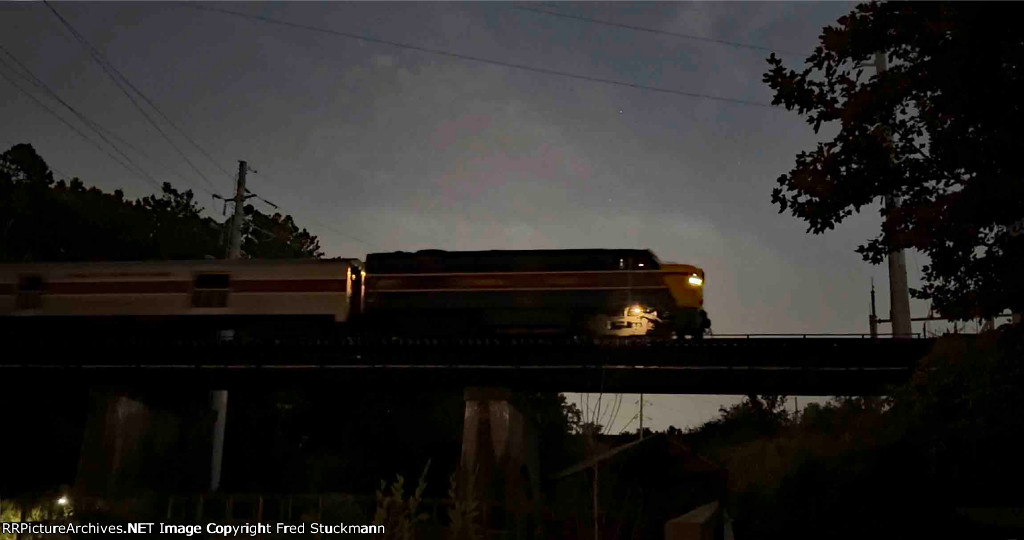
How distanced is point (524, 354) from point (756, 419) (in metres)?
32.9

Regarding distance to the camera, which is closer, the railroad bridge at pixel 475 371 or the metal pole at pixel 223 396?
the railroad bridge at pixel 475 371

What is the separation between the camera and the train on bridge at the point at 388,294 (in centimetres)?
2562

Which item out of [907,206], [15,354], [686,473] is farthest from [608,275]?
[15,354]

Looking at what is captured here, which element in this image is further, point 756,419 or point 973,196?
point 756,419

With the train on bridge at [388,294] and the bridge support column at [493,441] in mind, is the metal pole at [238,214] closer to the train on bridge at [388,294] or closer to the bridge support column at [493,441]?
the train on bridge at [388,294]

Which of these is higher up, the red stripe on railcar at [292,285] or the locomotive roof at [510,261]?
the locomotive roof at [510,261]

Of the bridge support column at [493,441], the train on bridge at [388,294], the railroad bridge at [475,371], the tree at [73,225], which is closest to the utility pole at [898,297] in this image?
the railroad bridge at [475,371]

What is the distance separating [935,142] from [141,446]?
30.0 metres

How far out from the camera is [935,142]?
9.54m

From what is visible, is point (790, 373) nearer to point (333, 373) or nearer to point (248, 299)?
point (333, 373)

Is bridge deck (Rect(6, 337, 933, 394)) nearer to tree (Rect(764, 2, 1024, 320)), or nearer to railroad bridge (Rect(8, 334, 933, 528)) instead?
railroad bridge (Rect(8, 334, 933, 528))

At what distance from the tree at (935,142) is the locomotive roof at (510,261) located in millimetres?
15010

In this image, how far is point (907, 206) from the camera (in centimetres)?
984

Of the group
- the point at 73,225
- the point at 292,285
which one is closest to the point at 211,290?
the point at 292,285
